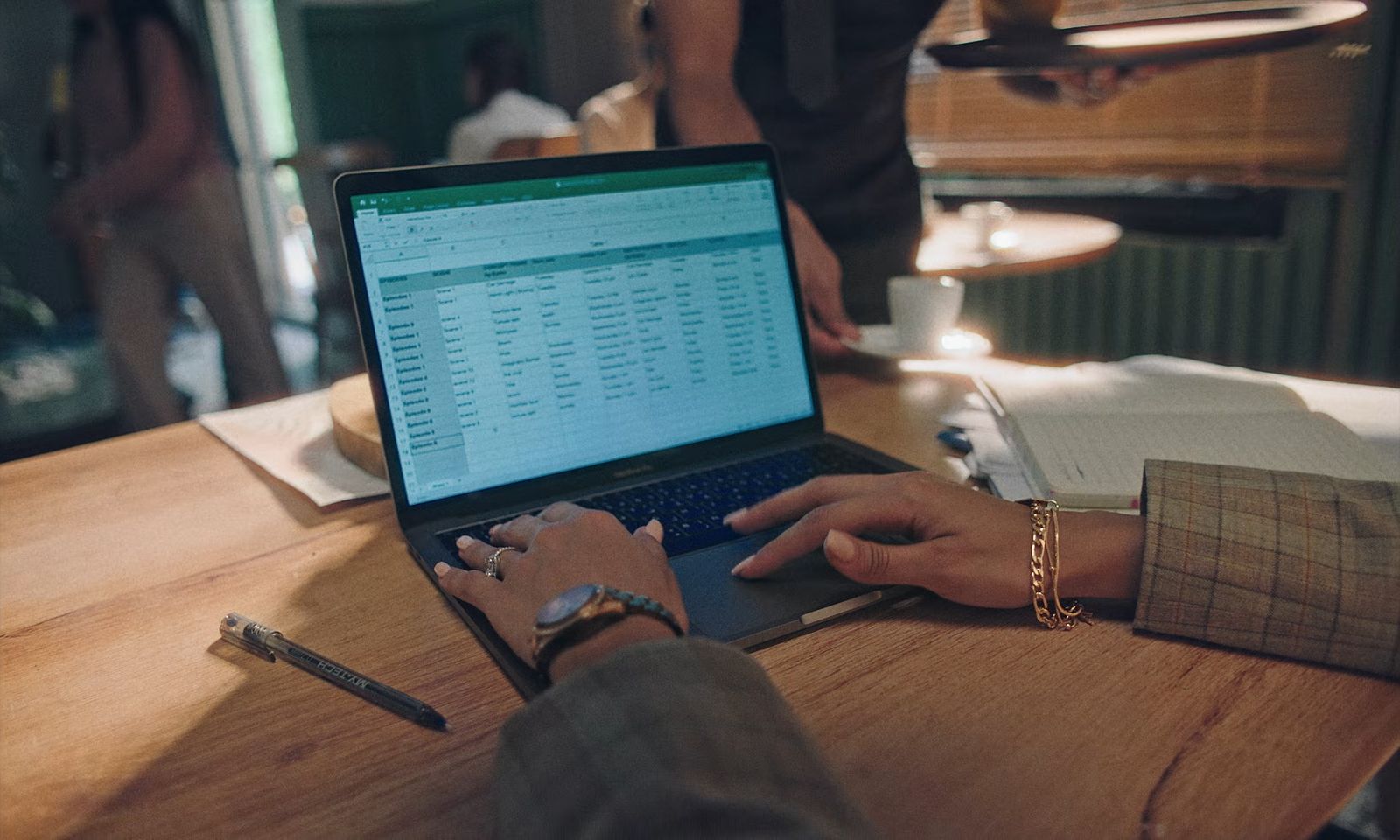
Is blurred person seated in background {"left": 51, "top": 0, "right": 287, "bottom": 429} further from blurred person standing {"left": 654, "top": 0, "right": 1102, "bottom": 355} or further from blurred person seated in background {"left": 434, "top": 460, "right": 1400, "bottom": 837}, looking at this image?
blurred person seated in background {"left": 434, "top": 460, "right": 1400, "bottom": 837}

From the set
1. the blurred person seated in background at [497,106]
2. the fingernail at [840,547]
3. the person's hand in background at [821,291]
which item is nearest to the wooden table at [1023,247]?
the person's hand in background at [821,291]

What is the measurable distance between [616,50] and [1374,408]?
13.8ft

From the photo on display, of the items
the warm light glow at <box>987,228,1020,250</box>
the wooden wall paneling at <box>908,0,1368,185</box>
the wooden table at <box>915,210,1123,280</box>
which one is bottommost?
the wooden table at <box>915,210,1123,280</box>

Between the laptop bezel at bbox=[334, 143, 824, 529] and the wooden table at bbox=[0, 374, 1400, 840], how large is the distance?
78mm

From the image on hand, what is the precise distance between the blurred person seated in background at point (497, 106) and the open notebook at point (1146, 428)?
299cm

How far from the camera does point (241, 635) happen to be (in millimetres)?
606

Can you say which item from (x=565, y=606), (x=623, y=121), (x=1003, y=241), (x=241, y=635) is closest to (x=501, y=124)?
(x=623, y=121)

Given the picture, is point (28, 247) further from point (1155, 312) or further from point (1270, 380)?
point (1270, 380)

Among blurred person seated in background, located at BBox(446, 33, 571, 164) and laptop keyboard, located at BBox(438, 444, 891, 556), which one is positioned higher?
blurred person seated in background, located at BBox(446, 33, 571, 164)

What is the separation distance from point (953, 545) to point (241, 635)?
46 centimetres

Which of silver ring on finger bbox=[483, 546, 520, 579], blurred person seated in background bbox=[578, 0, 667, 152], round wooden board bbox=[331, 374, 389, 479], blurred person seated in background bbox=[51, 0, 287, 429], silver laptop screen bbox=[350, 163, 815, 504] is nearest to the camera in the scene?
silver ring on finger bbox=[483, 546, 520, 579]

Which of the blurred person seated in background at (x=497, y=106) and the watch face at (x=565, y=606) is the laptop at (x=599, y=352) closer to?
the watch face at (x=565, y=606)

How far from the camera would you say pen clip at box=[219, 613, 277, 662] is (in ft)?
1.95

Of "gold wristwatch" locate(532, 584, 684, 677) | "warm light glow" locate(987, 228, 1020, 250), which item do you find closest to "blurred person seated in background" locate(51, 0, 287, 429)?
"warm light glow" locate(987, 228, 1020, 250)
